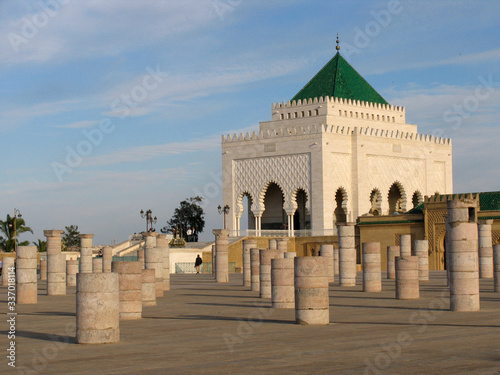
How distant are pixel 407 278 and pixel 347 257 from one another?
604cm

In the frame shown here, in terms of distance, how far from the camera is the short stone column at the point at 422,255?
2248 cm

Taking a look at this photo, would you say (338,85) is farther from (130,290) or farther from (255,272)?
(130,290)

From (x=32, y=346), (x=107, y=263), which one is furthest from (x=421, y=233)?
(x=32, y=346)

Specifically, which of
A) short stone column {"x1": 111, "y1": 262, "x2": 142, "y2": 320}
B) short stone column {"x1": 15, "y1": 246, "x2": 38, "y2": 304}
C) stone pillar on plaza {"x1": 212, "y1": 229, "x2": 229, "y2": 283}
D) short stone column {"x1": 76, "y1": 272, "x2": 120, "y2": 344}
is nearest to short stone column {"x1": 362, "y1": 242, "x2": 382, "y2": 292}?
short stone column {"x1": 15, "y1": 246, "x2": 38, "y2": 304}

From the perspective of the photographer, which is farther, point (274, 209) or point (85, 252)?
point (274, 209)

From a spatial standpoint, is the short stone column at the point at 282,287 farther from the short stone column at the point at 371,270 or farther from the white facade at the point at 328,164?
the white facade at the point at 328,164

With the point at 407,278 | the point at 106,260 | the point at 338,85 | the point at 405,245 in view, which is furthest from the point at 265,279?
the point at 338,85

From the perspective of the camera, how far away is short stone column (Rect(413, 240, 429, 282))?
22484 millimetres

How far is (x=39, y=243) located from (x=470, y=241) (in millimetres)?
42407

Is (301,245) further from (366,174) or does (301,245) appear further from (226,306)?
(226,306)

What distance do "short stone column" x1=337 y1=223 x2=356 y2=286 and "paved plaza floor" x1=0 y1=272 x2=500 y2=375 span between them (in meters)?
7.39

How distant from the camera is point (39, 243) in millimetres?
51812

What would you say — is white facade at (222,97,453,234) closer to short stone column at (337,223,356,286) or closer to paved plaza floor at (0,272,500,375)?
short stone column at (337,223,356,286)

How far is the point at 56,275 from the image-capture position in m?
19.6
